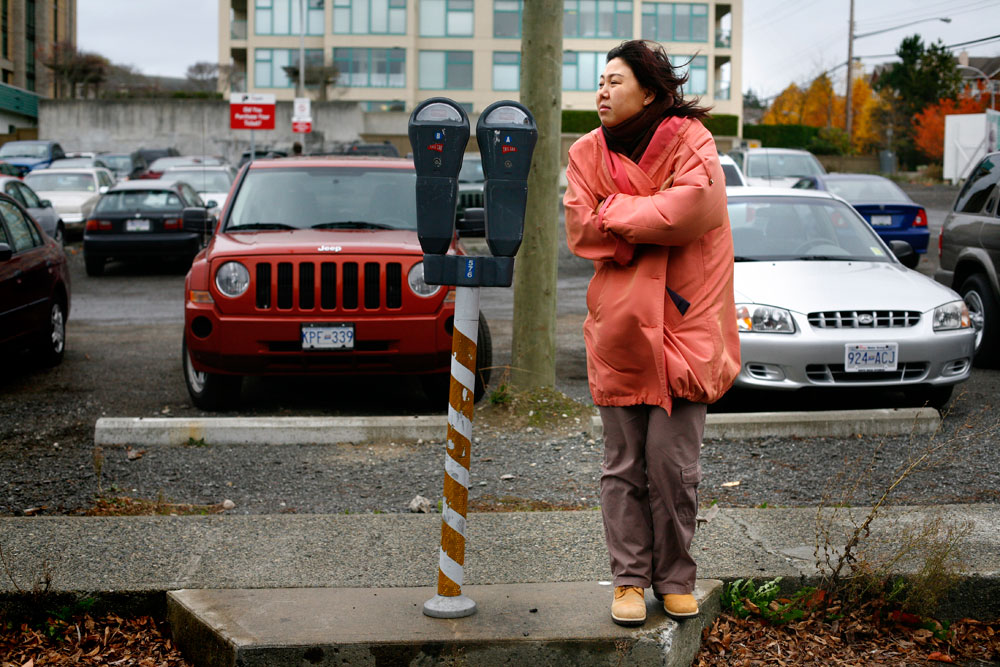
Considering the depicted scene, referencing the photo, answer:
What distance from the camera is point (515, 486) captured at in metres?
6.04

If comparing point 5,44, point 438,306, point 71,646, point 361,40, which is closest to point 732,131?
point 361,40

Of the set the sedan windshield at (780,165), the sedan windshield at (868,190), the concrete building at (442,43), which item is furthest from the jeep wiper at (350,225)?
the concrete building at (442,43)

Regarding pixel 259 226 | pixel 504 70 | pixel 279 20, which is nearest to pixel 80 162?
pixel 259 226

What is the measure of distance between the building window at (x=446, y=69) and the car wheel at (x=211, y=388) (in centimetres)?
5432

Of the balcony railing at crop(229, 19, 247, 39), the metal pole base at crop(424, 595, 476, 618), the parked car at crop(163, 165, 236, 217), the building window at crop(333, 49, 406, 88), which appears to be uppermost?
the balcony railing at crop(229, 19, 247, 39)

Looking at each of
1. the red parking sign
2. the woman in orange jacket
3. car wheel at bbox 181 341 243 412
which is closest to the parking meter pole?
the woman in orange jacket

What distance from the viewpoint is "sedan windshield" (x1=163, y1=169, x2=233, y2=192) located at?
1013 inches

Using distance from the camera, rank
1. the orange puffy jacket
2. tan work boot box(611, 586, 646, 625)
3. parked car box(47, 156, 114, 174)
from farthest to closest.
Result: parked car box(47, 156, 114, 174) < tan work boot box(611, 586, 646, 625) < the orange puffy jacket

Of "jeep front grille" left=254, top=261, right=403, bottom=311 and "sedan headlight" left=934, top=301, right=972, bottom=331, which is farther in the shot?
"sedan headlight" left=934, top=301, right=972, bottom=331

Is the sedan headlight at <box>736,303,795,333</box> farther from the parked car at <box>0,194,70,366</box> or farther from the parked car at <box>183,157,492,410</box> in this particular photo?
the parked car at <box>0,194,70,366</box>

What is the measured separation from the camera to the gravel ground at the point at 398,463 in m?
5.77

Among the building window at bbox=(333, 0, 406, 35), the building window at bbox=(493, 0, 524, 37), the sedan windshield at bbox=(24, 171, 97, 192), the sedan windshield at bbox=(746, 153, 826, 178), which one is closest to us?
the sedan windshield at bbox=(746, 153, 826, 178)

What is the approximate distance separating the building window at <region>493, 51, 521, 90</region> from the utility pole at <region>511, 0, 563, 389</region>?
54070 millimetres

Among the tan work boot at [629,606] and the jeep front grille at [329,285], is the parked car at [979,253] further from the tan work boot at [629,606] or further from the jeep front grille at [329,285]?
the tan work boot at [629,606]
